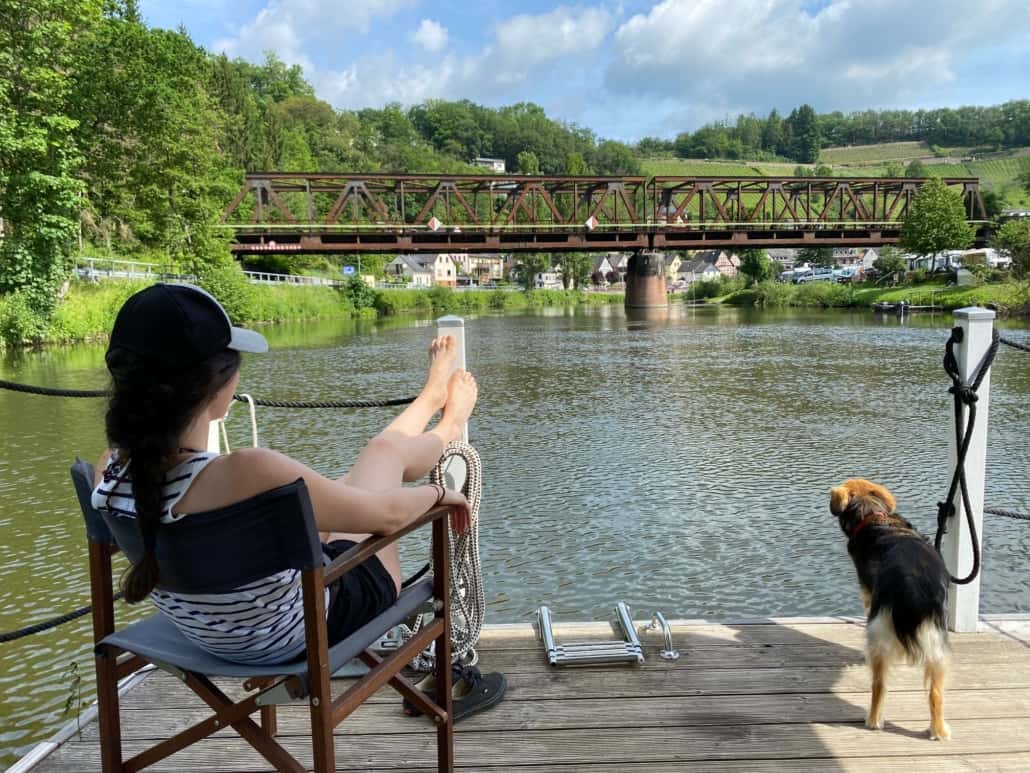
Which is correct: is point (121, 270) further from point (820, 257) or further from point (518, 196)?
point (820, 257)

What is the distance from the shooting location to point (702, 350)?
22.7 meters

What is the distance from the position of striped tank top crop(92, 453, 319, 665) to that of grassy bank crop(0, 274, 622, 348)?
22464mm

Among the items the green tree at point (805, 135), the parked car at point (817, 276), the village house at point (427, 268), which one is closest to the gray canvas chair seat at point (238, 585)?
the parked car at point (817, 276)

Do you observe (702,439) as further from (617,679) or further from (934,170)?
(934,170)

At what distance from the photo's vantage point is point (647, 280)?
49594 mm

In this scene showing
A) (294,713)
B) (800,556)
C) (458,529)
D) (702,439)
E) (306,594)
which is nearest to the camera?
(306,594)

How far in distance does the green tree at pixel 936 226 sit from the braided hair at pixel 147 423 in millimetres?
53990

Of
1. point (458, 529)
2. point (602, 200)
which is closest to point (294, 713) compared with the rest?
point (458, 529)

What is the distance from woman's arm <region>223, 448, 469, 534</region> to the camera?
140 cm

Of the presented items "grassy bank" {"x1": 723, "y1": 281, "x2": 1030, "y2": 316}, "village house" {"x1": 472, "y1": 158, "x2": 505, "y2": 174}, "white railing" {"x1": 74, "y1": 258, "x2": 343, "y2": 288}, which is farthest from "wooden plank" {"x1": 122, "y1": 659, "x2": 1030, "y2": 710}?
"village house" {"x1": 472, "y1": 158, "x2": 505, "y2": 174}

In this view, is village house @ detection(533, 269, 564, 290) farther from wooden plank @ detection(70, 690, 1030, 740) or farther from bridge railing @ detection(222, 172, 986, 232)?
wooden plank @ detection(70, 690, 1030, 740)

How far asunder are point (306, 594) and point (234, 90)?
65528 millimetres

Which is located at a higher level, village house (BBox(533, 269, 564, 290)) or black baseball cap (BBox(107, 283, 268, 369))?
village house (BBox(533, 269, 564, 290))

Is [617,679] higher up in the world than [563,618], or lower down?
higher up
